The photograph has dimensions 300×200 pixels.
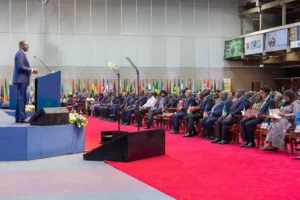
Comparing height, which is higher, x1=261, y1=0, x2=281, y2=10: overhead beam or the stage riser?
x1=261, y1=0, x2=281, y2=10: overhead beam

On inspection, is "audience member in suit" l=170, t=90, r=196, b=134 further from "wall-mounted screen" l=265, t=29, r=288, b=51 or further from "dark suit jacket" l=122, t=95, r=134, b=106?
"wall-mounted screen" l=265, t=29, r=288, b=51

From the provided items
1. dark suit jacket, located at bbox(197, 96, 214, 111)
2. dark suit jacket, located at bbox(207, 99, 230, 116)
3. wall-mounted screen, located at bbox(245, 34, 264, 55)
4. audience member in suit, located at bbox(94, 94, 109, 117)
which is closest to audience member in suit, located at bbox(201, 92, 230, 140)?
dark suit jacket, located at bbox(207, 99, 230, 116)


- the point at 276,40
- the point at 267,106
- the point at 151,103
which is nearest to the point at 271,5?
the point at 276,40

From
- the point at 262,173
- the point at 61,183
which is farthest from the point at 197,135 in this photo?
the point at 61,183

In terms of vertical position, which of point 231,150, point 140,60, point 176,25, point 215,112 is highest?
point 176,25

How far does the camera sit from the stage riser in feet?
24.7

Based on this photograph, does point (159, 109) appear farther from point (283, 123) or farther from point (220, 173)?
point (220, 173)

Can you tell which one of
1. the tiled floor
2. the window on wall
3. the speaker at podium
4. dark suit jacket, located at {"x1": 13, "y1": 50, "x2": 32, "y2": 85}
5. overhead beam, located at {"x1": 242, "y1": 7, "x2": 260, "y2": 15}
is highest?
overhead beam, located at {"x1": 242, "y1": 7, "x2": 260, "y2": 15}

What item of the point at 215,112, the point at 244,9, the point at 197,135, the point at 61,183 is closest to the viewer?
the point at 61,183

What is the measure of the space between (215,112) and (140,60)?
586 inches

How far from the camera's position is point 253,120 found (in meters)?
9.55

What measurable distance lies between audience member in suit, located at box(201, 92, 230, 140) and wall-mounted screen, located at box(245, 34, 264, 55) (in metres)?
13.4

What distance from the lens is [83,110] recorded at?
2316cm

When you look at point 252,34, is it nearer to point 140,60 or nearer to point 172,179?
point 140,60
